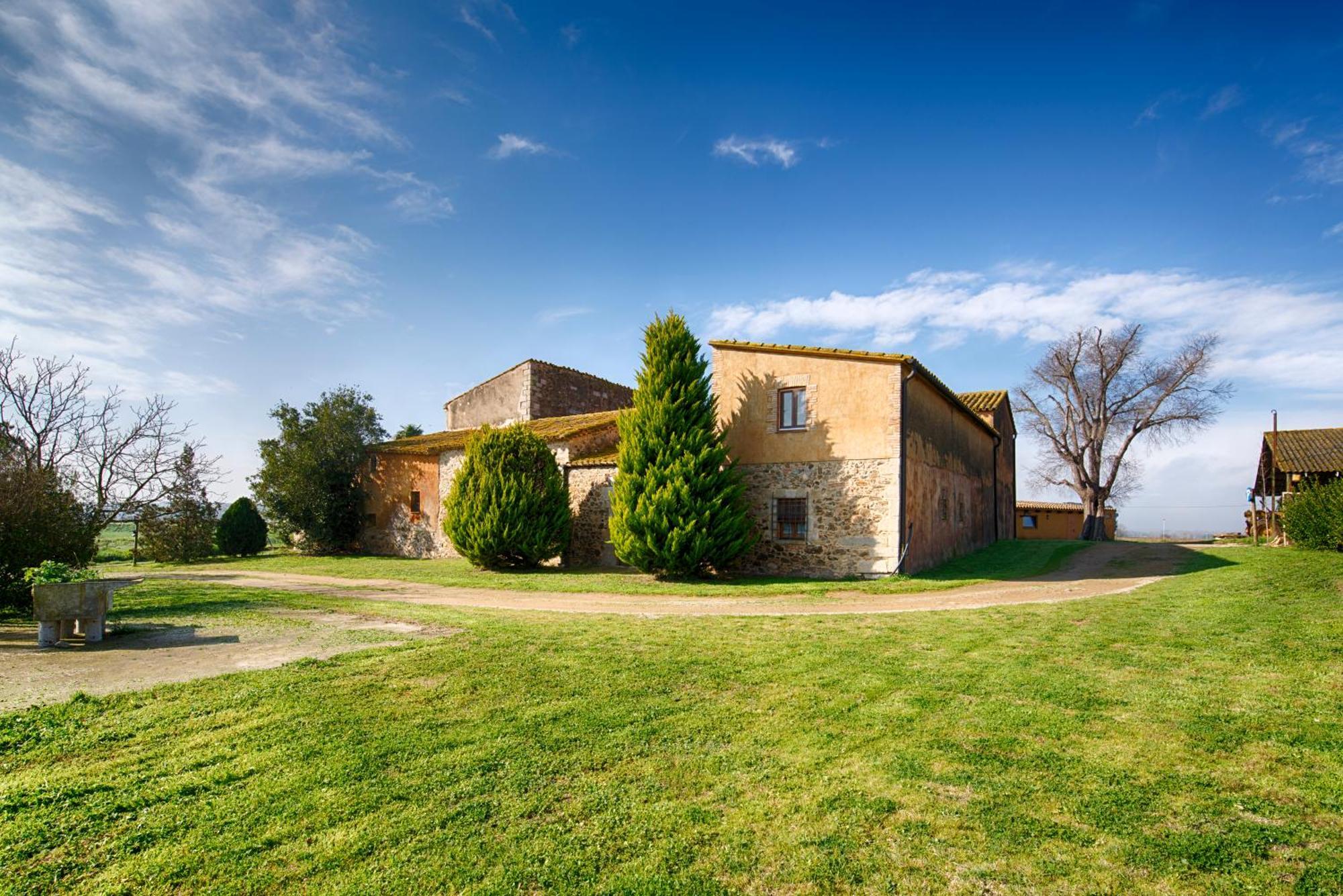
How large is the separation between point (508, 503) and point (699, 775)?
14991 millimetres

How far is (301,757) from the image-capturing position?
4.65 meters

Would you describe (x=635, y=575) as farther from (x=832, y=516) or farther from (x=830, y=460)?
(x=830, y=460)

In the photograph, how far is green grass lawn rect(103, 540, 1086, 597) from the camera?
48.0 feet

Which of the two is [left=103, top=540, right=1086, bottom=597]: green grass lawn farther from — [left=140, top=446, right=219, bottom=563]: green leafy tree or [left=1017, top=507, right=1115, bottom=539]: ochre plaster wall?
[left=1017, top=507, right=1115, bottom=539]: ochre plaster wall

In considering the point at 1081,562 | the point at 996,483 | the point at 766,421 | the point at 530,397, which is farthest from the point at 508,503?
the point at 996,483

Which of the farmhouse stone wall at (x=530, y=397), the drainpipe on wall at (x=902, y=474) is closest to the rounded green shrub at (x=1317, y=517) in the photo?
the drainpipe on wall at (x=902, y=474)

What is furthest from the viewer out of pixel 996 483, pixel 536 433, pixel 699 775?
pixel 996 483

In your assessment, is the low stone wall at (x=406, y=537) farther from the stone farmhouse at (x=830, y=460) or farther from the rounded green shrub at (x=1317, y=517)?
the rounded green shrub at (x=1317, y=517)

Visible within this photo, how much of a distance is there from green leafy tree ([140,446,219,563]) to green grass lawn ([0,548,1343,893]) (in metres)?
25.0

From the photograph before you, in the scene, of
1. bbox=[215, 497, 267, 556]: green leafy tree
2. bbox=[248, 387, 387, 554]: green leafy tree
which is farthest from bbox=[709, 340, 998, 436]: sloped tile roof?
bbox=[215, 497, 267, 556]: green leafy tree

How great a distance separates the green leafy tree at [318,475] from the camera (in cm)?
2678

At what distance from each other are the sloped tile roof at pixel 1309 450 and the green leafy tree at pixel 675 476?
2138 centimetres

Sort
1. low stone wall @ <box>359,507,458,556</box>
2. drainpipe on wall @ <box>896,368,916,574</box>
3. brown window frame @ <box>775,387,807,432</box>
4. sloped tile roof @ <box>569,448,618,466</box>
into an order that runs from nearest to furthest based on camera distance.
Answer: drainpipe on wall @ <box>896,368,916,574</box> → brown window frame @ <box>775,387,807,432</box> → sloped tile roof @ <box>569,448,618,466</box> → low stone wall @ <box>359,507,458,556</box>

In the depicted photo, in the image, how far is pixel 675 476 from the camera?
16.1m
